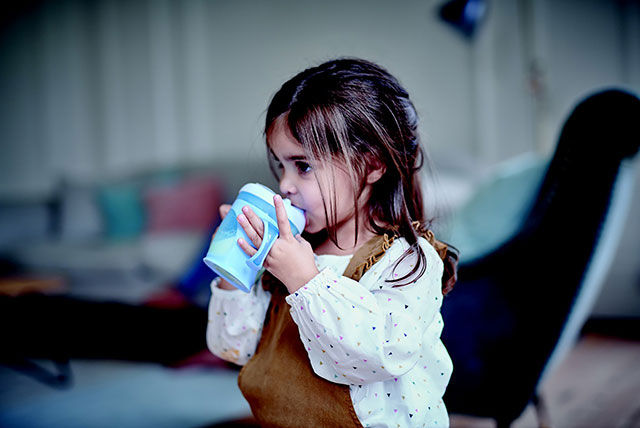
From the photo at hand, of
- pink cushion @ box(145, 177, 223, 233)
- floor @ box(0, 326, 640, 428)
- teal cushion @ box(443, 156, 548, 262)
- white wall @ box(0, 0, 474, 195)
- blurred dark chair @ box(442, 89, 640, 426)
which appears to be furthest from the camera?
white wall @ box(0, 0, 474, 195)

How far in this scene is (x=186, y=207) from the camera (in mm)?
3344

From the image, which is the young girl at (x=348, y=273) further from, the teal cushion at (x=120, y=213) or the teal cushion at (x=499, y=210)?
the teal cushion at (x=120, y=213)

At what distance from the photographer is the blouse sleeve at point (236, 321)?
31.2 inches

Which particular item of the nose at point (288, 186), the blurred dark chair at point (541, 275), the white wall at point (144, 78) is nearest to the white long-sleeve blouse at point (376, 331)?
the nose at point (288, 186)

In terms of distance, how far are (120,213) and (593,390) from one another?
9.47 ft

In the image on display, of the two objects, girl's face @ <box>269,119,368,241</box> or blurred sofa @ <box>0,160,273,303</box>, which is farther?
blurred sofa @ <box>0,160,273,303</box>

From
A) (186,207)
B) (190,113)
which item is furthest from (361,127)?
(190,113)

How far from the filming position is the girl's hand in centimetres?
66

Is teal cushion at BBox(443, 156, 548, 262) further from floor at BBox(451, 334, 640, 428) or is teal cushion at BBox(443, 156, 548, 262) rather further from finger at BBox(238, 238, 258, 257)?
finger at BBox(238, 238, 258, 257)

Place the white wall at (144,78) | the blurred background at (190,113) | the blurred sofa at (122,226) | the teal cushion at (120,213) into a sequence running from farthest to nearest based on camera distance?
the white wall at (144,78) < the teal cushion at (120,213) < the blurred sofa at (122,226) < the blurred background at (190,113)

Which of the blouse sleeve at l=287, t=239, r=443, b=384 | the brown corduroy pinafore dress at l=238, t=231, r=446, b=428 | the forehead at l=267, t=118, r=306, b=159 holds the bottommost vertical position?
the brown corduroy pinafore dress at l=238, t=231, r=446, b=428

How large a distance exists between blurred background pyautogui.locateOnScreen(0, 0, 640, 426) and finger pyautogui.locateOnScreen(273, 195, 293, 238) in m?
0.82

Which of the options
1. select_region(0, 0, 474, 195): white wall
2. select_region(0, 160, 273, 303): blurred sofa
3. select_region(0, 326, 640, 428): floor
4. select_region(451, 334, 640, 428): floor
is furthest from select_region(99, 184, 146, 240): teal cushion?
select_region(451, 334, 640, 428): floor

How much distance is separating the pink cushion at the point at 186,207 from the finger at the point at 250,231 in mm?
2679
